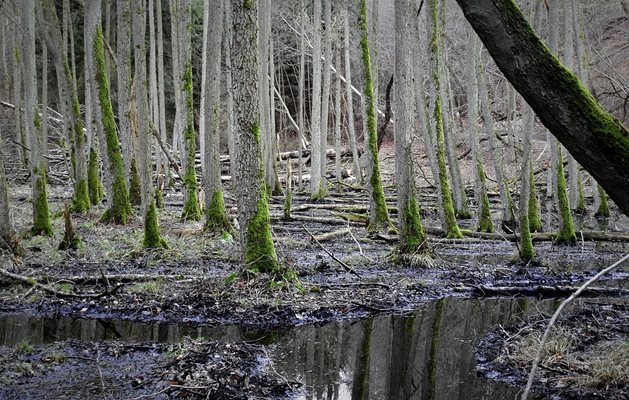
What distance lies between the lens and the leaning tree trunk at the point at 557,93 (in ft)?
13.1

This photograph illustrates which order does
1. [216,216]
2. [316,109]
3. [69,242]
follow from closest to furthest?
[69,242]
[216,216]
[316,109]

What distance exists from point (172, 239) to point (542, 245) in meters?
8.69

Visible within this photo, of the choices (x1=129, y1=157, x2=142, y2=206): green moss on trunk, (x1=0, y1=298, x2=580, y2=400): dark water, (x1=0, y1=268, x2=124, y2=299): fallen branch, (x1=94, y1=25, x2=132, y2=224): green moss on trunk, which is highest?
(x1=94, y1=25, x2=132, y2=224): green moss on trunk

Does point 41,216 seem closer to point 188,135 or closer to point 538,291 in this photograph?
point 188,135

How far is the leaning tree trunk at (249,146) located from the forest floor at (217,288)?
0.40m

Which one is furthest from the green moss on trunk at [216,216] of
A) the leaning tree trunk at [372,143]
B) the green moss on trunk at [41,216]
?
the leaning tree trunk at [372,143]

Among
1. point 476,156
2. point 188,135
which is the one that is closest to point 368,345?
point 188,135

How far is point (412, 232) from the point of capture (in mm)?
11703

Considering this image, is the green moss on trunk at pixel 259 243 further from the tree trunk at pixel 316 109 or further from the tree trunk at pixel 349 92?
the tree trunk at pixel 349 92

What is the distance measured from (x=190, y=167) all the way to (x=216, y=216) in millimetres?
2051

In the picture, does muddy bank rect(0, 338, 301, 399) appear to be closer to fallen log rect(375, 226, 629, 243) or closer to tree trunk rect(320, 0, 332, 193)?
fallen log rect(375, 226, 629, 243)

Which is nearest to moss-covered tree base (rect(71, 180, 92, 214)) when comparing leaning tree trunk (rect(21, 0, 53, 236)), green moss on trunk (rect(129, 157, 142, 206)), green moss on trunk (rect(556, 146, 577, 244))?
green moss on trunk (rect(129, 157, 142, 206))

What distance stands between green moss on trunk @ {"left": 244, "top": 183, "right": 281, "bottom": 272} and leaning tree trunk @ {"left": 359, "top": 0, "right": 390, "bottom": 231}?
226 inches

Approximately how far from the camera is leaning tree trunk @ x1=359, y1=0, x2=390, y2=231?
47.3 feet
